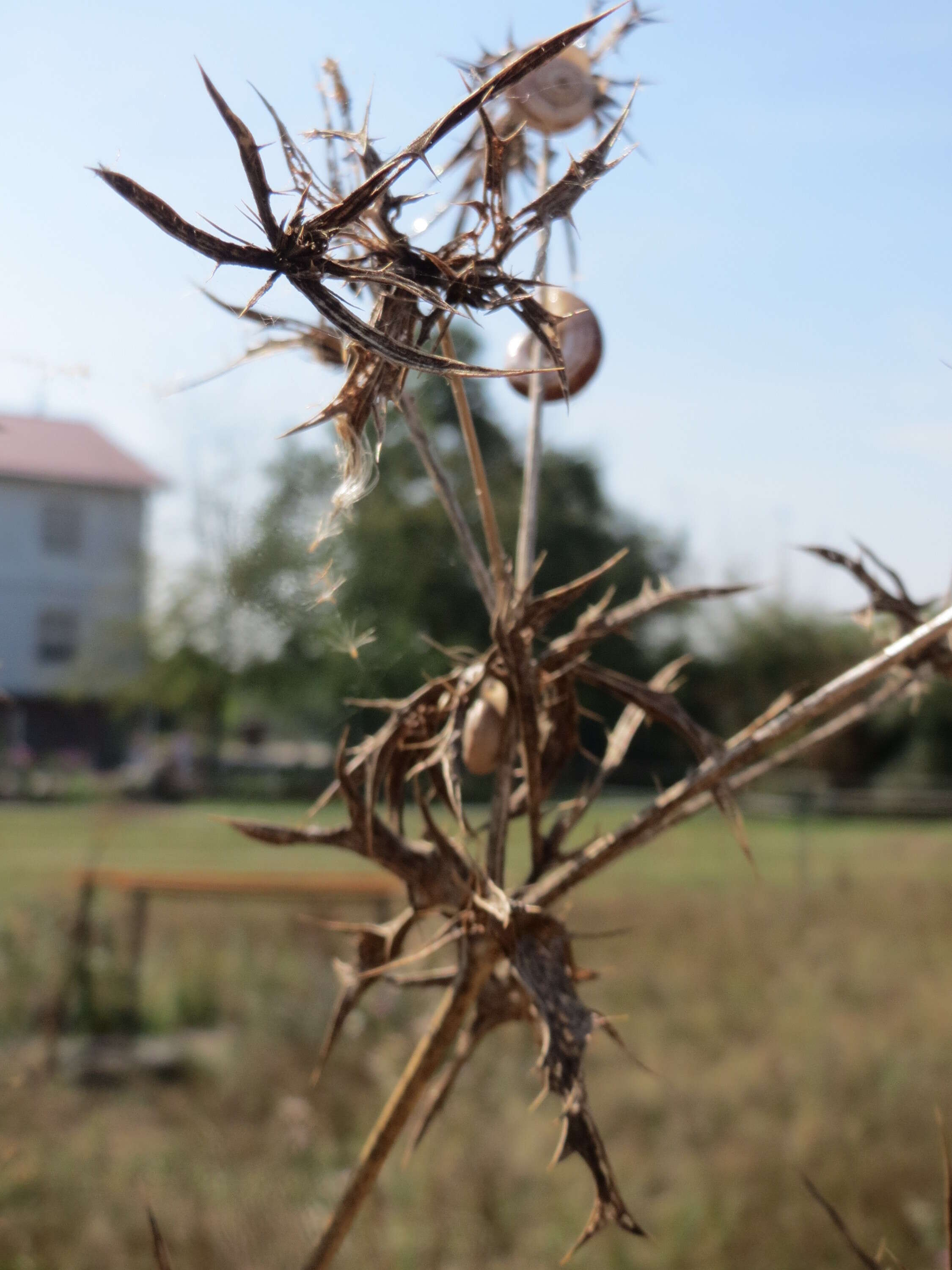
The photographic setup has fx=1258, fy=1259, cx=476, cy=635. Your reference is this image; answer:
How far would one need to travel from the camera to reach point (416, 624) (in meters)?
2.64

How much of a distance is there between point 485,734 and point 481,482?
0.25 feet

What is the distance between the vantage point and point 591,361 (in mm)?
393

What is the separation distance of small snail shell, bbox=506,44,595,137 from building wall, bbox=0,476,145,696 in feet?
20.3

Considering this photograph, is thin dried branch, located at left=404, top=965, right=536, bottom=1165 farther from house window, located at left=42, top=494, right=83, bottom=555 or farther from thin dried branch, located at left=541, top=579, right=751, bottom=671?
house window, located at left=42, top=494, right=83, bottom=555

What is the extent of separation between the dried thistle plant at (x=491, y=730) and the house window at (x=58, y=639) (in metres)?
8.81

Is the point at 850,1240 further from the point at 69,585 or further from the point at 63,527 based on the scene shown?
the point at 69,585

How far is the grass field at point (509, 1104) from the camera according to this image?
8.25ft

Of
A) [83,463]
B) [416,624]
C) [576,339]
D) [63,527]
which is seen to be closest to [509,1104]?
[416,624]

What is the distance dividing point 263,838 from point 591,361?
181mm

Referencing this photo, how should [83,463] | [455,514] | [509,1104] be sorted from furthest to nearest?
[83,463] < [509,1104] < [455,514]

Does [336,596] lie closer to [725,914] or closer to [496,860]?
[496,860]

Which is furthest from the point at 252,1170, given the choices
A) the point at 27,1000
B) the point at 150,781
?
the point at 150,781

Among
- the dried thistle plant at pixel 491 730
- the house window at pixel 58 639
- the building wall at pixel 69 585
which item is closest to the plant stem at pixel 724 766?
the dried thistle plant at pixel 491 730

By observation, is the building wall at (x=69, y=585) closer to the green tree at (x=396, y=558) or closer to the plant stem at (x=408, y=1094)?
the green tree at (x=396, y=558)
